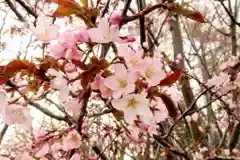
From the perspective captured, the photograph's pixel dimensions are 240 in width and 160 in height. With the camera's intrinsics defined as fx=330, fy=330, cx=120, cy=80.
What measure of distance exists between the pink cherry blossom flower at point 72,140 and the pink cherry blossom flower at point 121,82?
0.23 metres

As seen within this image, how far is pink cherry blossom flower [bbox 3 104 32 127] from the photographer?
0.72 m

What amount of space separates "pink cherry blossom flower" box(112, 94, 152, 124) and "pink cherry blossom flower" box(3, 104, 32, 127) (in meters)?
0.21

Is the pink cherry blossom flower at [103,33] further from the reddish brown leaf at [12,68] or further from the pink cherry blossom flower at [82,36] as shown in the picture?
the reddish brown leaf at [12,68]

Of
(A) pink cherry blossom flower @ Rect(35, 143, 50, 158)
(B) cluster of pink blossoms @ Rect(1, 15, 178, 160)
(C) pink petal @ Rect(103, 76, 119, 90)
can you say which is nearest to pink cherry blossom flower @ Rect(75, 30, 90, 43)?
(B) cluster of pink blossoms @ Rect(1, 15, 178, 160)

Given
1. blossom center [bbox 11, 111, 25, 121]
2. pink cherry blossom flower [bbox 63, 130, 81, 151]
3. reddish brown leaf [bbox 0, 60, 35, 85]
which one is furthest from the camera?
pink cherry blossom flower [bbox 63, 130, 81, 151]

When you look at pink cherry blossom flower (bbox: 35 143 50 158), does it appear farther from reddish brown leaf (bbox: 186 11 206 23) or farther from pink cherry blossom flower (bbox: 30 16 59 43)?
reddish brown leaf (bbox: 186 11 206 23)

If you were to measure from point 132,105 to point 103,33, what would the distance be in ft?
0.53

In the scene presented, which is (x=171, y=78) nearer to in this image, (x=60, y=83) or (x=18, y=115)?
(x=60, y=83)

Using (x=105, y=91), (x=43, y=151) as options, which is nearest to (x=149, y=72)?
(x=105, y=91)

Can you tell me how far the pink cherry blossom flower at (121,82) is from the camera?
0.65 meters

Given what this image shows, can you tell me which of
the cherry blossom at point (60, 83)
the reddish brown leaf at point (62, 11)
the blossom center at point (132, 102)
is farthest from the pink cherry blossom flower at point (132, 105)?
the reddish brown leaf at point (62, 11)

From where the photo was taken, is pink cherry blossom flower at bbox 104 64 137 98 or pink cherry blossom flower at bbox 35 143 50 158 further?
pink cherry blossom flower at bbox 35 143 50 158

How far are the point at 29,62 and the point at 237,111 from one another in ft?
7.25

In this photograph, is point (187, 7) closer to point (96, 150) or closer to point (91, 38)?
point (91, 38)
